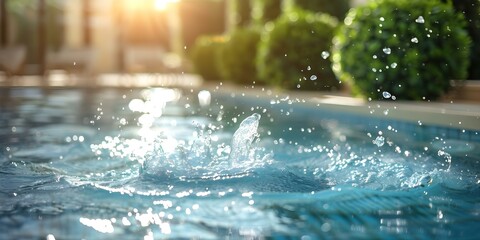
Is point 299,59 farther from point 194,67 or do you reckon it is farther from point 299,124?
point 194,67

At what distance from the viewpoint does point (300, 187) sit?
4.05 m

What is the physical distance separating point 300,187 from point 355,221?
0.89 m

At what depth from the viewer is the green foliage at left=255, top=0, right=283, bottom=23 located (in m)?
14.0

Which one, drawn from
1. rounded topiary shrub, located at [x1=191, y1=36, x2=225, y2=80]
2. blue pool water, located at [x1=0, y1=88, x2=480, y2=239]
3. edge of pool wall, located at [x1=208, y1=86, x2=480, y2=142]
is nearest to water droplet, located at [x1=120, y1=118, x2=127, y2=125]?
blue pool water, located at [x1=0, y1=88, x2=480, y2=239]

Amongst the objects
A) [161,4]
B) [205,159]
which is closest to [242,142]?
[205,159]

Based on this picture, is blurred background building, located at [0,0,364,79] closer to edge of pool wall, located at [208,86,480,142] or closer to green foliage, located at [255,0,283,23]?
green foliage, located at [255,0,283,23]

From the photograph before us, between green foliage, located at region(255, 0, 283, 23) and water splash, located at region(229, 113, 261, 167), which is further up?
green foliage, located at region(255, 0, 283, 23)

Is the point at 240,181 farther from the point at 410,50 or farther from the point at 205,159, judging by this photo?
the point at 410,50

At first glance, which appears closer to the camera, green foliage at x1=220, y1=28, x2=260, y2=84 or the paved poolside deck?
the paved poolside deck

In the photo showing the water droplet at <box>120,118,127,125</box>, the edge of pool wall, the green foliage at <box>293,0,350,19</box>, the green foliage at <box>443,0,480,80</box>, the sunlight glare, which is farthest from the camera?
the sunlight glare

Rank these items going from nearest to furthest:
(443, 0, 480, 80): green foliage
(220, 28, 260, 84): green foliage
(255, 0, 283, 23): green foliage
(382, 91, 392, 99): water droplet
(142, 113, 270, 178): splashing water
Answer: (142, 113, 270, 178): splashing water, (382, 91, 392, 99): water droplet, (443, 0, 480, 80): green foliage, (220, 28, 260, 84): green foliage, (255, 0, 283, 23): green foliage

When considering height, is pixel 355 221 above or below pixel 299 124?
Answer: above

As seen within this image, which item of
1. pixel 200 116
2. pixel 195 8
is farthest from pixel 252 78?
pixel 195 8

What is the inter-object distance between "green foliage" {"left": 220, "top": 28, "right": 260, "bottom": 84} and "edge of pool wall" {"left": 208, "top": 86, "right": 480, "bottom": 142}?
2.67m
